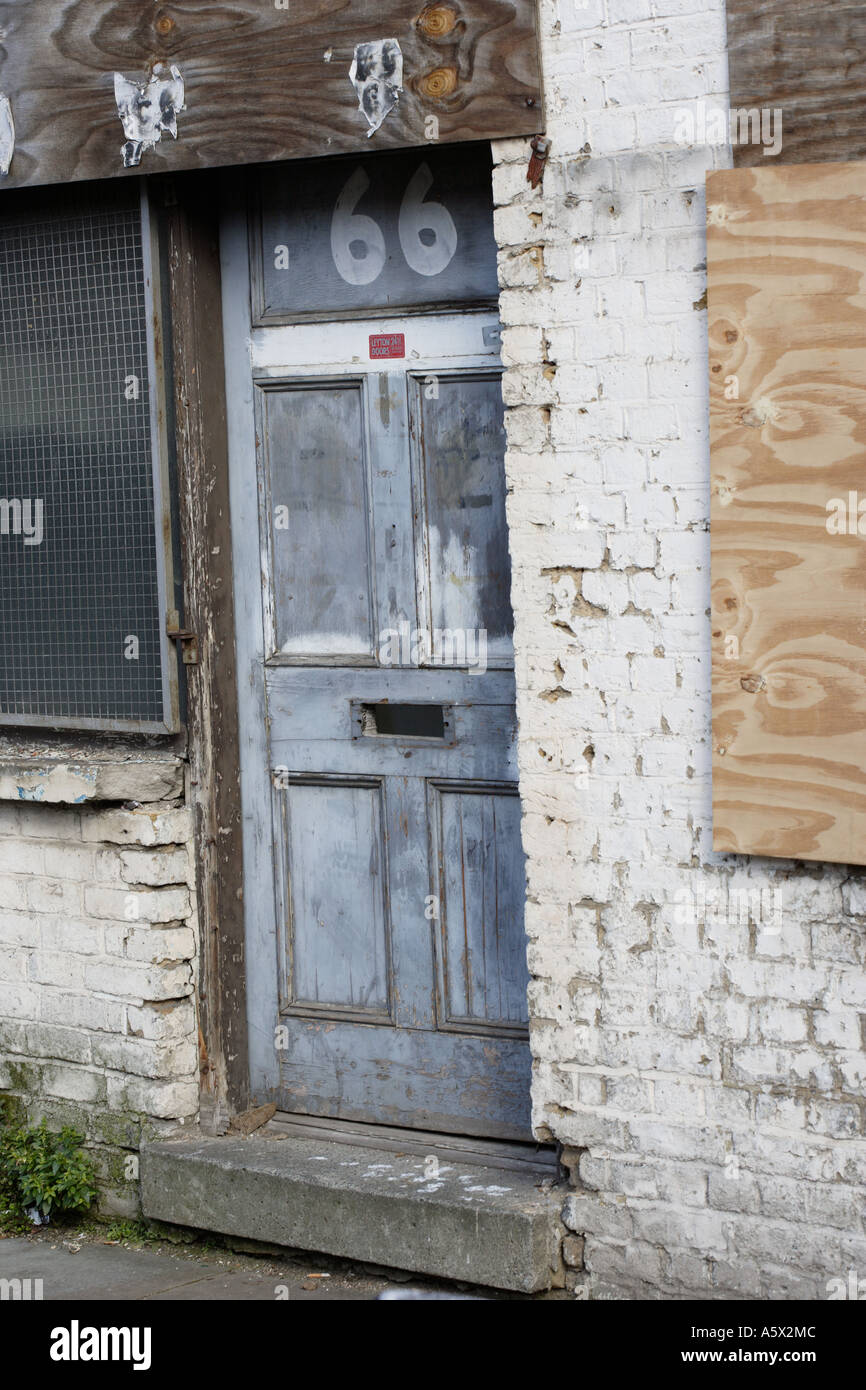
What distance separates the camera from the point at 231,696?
4.51 meters

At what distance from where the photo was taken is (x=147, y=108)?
416 cm

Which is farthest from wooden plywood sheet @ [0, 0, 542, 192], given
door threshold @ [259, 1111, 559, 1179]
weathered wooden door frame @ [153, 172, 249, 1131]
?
door threshold @ [259, 1111, 559, 1179]

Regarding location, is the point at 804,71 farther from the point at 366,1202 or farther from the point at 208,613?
the point at 366,1202

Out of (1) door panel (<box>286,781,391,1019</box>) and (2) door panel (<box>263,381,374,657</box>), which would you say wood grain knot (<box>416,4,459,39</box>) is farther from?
(1) door panel (<box>286,781,391,1019</box>)

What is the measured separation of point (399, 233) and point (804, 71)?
122 cm

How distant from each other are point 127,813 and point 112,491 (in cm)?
92

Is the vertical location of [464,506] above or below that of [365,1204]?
above

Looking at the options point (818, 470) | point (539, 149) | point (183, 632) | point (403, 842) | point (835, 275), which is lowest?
point (403, 842)

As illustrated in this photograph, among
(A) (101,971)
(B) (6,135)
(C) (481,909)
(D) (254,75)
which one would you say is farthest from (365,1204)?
(B) (6,135)

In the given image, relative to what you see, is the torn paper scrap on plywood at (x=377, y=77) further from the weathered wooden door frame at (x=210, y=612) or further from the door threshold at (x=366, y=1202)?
the door threshold at (x=366, y=1202)

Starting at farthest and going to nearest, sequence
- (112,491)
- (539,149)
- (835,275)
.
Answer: (112,491)
(539,149)
(835,275)

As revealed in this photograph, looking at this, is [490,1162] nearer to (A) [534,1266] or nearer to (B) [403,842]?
(A) [534,1266]

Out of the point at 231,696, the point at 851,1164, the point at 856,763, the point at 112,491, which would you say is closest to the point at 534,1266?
the point at 851,1164

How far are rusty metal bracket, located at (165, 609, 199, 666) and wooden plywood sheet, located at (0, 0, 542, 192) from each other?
1.21 meters
